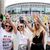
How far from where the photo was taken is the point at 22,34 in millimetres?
1021

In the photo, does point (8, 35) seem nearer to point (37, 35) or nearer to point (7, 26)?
point (7, 26)

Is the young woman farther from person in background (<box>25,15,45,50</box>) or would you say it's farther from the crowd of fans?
person in background (<box>25,15,45,50</box>)

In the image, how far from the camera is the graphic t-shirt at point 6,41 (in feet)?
3.32

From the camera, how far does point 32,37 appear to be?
40.3 inches

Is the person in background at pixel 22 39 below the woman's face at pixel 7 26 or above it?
below

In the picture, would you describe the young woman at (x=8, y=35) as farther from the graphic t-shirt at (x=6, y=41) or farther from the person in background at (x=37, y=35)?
the person in background at (x=37, y=35)

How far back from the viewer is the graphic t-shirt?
3.32ft

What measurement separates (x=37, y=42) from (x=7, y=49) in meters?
0.20

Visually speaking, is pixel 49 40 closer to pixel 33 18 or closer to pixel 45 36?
pixel 45 36

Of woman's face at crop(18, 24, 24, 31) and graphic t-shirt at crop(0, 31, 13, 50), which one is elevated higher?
woman's face at crop(18, 24, 24, 31)

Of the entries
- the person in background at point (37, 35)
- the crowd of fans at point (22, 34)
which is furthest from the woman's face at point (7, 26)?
the person in background at point (37, 35)

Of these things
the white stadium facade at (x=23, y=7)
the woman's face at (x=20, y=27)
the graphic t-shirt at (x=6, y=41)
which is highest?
the white stadium facade at (x=23, y=7)

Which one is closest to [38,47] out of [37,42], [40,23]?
[37,42]

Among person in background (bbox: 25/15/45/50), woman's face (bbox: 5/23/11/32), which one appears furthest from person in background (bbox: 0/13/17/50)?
person in background (bbox: 25/15/45/50)
